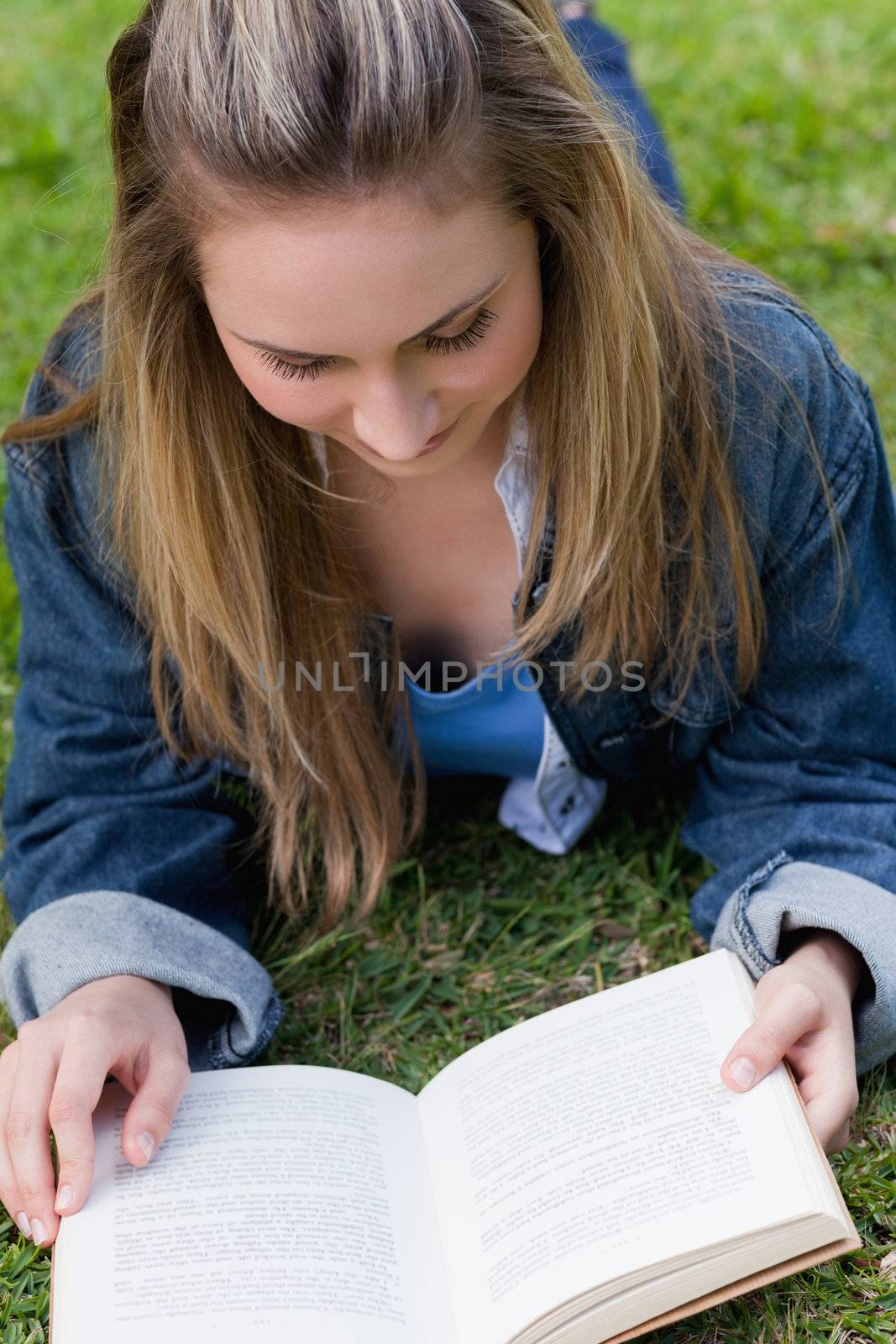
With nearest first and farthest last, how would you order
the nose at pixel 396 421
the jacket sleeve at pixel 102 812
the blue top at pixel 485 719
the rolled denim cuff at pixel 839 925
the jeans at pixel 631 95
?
1. the nose at pixel 396 421
2. the rolled denim cuff at pixel 839 925
3. the jacket sleeve at pixel 102 812
4. the blue top at pixel 485 719
5. the jeans at pixel 631 95

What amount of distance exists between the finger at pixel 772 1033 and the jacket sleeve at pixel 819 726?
0.09 metres

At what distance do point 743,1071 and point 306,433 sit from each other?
0.76m

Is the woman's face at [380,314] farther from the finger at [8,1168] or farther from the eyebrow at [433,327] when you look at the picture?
the finger at [8,1168]

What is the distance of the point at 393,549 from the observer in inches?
66.2

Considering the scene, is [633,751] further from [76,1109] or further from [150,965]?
[76,1109]

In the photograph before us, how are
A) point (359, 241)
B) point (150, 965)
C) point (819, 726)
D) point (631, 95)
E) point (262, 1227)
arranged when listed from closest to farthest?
1. point (359, 241)
2. point (262, 1227)
3. point (150, 965)
4. point (819, 726)
5. point (631, 95)

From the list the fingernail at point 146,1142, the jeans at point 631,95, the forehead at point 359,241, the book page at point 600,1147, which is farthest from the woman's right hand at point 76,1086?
the jeans at point 631,95

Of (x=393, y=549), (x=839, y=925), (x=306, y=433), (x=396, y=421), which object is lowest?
(x=839, y=925)

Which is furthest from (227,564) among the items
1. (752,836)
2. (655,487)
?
(752,836)

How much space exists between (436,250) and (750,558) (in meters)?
0.53

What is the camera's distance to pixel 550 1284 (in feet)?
3.84

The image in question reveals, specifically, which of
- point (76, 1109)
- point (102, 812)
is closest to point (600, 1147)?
point (76, 1109)

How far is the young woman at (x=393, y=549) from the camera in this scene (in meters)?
1.17

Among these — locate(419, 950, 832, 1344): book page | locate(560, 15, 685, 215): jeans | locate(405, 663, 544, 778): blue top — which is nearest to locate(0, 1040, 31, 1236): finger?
locate(419, 950, 832, 1344): book page
